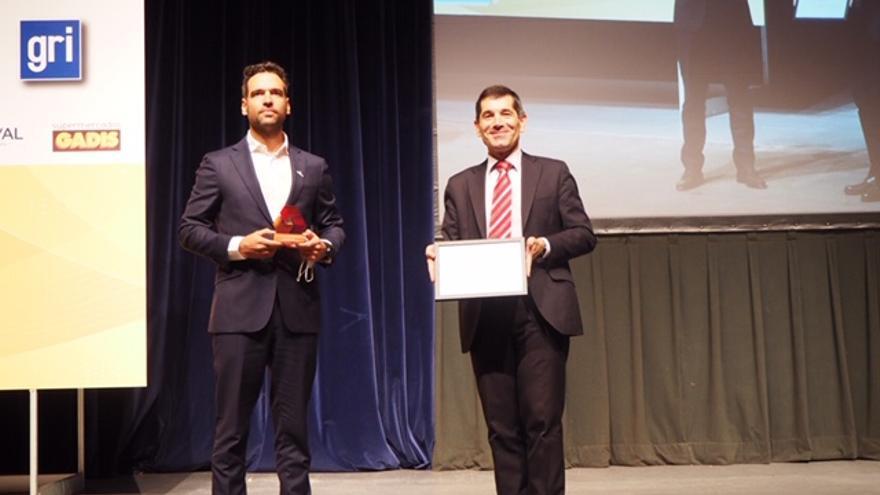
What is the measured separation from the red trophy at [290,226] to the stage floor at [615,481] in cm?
191

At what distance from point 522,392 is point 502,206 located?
58 cm

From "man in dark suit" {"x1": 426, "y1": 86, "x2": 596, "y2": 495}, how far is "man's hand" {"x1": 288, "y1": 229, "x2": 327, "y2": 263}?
12.7 inches

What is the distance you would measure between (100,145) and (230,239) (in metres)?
1.15

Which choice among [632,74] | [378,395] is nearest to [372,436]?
[378,395]

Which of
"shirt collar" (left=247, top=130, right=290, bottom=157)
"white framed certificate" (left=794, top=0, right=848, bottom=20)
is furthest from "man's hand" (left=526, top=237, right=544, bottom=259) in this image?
"white framed certificate" (left=794, top=0, right=848, bottom=20)

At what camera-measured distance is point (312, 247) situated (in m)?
2.83

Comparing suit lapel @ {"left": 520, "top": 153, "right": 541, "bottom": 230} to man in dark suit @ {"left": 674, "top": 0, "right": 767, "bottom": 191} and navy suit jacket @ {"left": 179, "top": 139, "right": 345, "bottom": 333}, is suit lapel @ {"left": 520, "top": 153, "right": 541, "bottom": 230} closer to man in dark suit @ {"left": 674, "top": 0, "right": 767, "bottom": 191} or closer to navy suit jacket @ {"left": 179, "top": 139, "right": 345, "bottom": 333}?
navy suit jacket @ {"left": 179, "top": 139, "right": 345, "bottom": 333}

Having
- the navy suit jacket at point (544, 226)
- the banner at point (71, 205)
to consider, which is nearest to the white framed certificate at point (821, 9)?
the navy suit jacket at point (544, 226)

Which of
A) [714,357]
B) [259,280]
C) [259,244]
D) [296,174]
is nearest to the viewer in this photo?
[259,244]

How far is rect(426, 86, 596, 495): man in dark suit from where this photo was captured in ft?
9.60

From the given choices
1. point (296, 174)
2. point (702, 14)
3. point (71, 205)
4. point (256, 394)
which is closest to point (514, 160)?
point (296, 174)

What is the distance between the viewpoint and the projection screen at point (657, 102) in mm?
5113

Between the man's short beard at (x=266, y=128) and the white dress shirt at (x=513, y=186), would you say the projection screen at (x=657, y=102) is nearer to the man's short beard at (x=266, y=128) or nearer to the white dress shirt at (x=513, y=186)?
the white dress shirt at (x=513, y=186)

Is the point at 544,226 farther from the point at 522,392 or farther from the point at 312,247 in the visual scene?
the point at 312,247
